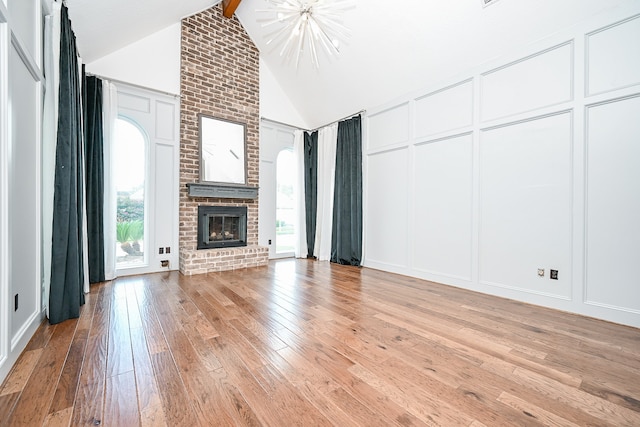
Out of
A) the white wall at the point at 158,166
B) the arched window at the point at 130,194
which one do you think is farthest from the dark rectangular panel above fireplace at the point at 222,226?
the arched window at the point at 130,194

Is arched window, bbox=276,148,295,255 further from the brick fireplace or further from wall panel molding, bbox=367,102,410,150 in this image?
wall panel molding, bbox=367,102,410,150

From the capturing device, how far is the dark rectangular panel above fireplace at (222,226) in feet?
14.5

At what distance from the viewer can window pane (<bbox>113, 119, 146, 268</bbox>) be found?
3895 millimetres

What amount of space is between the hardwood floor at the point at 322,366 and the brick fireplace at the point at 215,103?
1.53 metres

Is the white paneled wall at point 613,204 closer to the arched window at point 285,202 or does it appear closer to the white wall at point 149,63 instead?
the arched window at point 285,202

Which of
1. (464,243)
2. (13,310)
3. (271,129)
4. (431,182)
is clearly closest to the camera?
(13,310)

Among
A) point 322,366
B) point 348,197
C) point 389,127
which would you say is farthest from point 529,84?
point 322,366

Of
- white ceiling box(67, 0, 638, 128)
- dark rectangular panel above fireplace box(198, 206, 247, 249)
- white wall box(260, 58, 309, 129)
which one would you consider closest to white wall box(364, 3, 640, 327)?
white ceiling box(67, 0, 638, 128)

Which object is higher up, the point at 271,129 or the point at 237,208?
the point at 271,129

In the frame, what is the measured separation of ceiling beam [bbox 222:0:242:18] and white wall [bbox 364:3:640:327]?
3.04m

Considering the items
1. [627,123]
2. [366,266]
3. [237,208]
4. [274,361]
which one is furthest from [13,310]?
[627,123]

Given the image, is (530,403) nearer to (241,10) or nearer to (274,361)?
(274,361)

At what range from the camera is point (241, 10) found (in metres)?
4.71

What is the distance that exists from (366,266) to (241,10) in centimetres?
498
